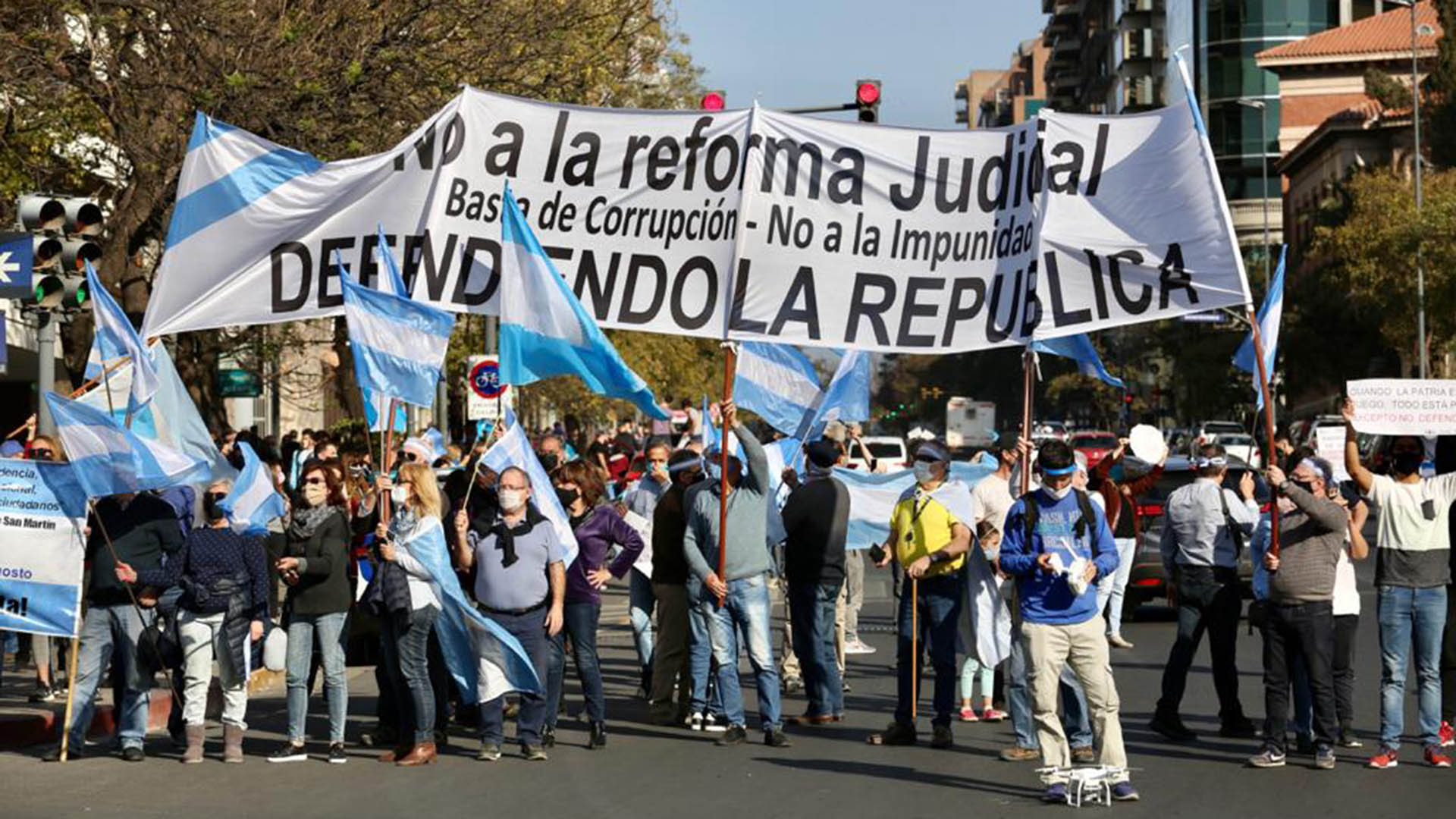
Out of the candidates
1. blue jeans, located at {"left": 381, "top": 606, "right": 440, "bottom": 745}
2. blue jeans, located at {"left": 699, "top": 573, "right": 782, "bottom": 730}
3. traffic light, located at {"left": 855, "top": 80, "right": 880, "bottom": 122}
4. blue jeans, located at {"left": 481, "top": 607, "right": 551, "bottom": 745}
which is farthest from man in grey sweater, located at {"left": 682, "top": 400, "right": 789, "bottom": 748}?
traffic light, located at {"left": 855, "top": 80, "right": 880, "bottom": 122}

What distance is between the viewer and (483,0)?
68.3ft

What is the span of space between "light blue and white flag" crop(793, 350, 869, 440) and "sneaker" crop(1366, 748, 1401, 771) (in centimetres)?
509

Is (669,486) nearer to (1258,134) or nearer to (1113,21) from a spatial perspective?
(1258,134)

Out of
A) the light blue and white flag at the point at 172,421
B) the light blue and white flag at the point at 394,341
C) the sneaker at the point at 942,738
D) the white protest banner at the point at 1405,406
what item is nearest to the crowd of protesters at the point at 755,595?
the sneaker at the point at 942,738

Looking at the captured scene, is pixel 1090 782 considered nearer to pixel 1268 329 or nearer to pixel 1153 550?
pixel 1268 329

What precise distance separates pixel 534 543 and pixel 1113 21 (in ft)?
411

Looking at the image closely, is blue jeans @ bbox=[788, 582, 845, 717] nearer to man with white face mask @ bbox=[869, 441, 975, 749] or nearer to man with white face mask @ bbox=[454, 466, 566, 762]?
man with white face mask @ bbox=[869, 441, 975, 749]

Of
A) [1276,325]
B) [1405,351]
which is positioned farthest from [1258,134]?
[1276,325]

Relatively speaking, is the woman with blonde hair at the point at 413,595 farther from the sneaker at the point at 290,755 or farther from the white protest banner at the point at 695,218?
the white protest banner at the point at 695,218

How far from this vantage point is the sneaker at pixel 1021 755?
1205 cm

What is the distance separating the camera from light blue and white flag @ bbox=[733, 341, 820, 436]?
48.6 feet

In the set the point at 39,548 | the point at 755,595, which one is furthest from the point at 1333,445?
the point at 39,548

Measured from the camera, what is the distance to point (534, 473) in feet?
40.8

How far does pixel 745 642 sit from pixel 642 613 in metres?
2.37
